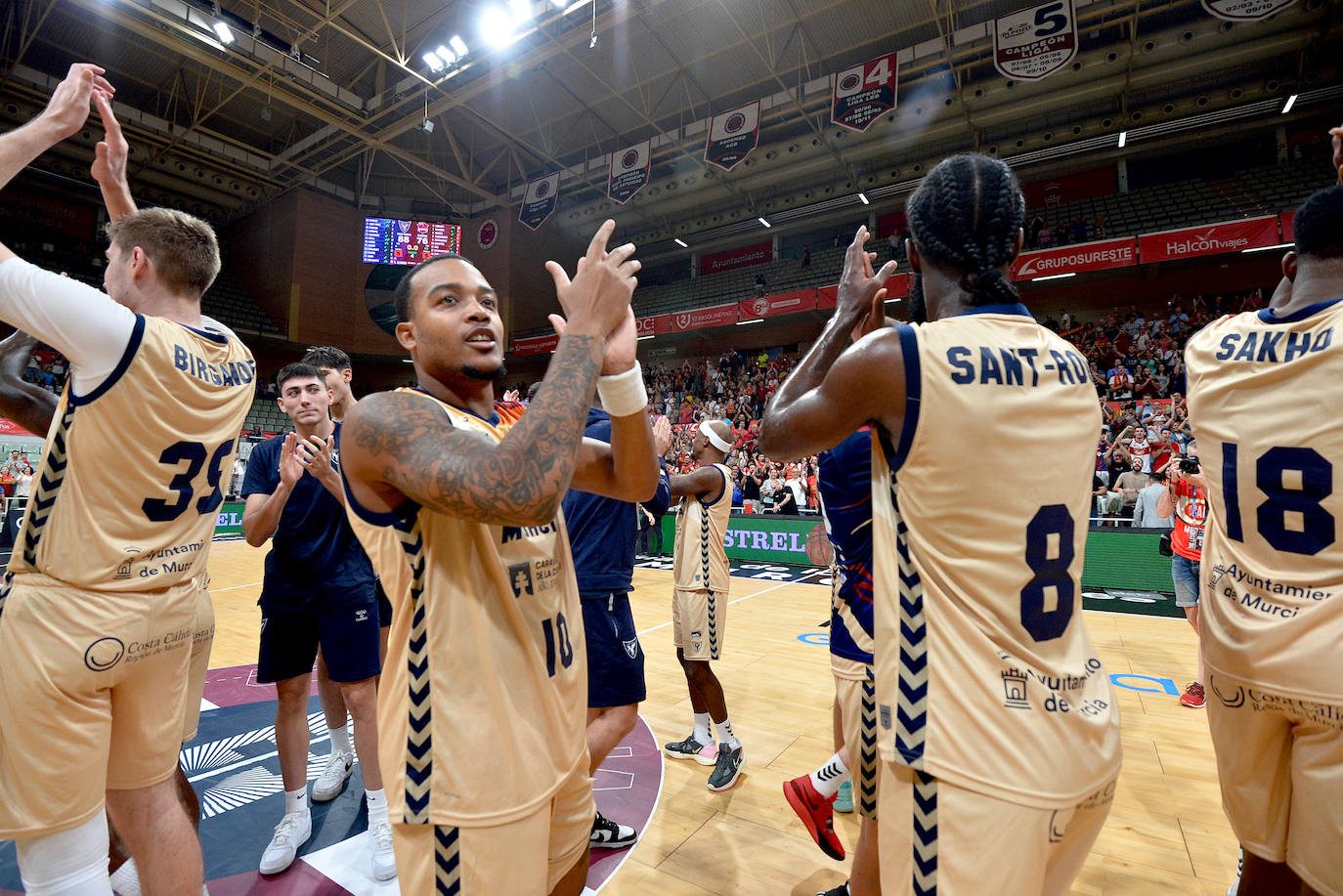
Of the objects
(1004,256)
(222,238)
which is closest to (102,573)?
(1004,256)

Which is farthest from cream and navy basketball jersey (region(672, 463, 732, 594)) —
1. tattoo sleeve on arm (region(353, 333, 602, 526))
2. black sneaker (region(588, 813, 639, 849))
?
tattoo sleeve on arm (region(353, 333, 602, 526))

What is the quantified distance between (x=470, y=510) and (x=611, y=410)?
47 centimetres

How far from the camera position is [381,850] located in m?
2.69

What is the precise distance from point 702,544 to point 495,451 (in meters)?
3.07

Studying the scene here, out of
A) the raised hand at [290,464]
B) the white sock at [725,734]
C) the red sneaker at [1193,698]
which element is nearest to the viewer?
the raised hand at [290,464]

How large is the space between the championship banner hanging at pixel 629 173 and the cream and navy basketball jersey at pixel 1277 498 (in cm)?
1488

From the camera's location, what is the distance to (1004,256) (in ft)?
4.81

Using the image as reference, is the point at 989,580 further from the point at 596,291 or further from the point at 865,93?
the point at 865,93

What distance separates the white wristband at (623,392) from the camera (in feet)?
4.84

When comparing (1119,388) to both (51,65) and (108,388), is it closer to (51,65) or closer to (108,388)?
(108,388)

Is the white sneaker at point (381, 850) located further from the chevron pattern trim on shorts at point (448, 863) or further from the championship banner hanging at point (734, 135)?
the championship banner hanging at point (734, 135)

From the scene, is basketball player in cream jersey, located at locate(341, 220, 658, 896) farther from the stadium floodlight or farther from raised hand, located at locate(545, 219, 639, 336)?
the stadium floodlight

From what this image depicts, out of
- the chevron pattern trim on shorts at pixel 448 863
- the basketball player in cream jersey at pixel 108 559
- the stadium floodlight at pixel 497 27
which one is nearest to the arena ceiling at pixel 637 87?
the stadium floodlight at pixel 497 27

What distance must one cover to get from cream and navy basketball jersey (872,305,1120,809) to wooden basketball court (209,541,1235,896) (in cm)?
21
